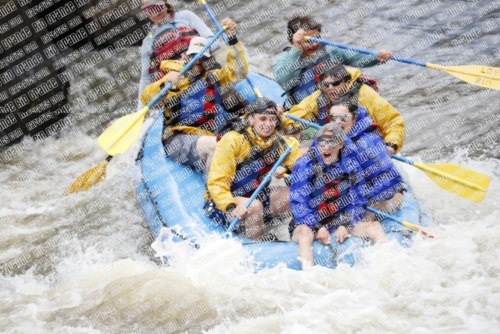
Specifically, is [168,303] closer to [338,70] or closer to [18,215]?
[338,70]

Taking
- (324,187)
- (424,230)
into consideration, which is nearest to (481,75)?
(424,230)

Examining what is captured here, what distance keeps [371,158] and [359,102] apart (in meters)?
0.62

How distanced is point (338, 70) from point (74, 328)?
8.19 ft

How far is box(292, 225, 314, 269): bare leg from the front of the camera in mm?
4465

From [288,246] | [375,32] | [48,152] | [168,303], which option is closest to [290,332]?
[288,246]

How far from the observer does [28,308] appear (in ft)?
16.6

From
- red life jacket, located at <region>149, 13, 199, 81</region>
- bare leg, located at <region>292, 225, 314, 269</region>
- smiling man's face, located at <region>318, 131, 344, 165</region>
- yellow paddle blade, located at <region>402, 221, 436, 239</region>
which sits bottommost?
yellow paddle blade, located at <region>402, 221, 436, 239</region>

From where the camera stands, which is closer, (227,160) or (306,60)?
(227,160)

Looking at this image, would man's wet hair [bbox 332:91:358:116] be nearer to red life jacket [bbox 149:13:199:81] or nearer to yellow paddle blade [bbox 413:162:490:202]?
yellow paddle blade [bbox 413:162:490:202]

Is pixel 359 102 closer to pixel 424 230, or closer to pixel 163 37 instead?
pixel 424 230

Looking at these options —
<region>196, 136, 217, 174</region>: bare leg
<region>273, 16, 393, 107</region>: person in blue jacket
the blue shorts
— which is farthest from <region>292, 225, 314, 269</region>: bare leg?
<region>273, 16, 393, 107</region>: person in blue jacket

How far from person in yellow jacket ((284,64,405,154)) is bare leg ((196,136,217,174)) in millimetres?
587

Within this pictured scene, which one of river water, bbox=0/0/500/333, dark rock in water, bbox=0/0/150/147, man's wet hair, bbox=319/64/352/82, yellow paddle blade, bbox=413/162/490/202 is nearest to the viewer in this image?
river water, bbox=0/0/500/333

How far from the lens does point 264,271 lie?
455 cm
